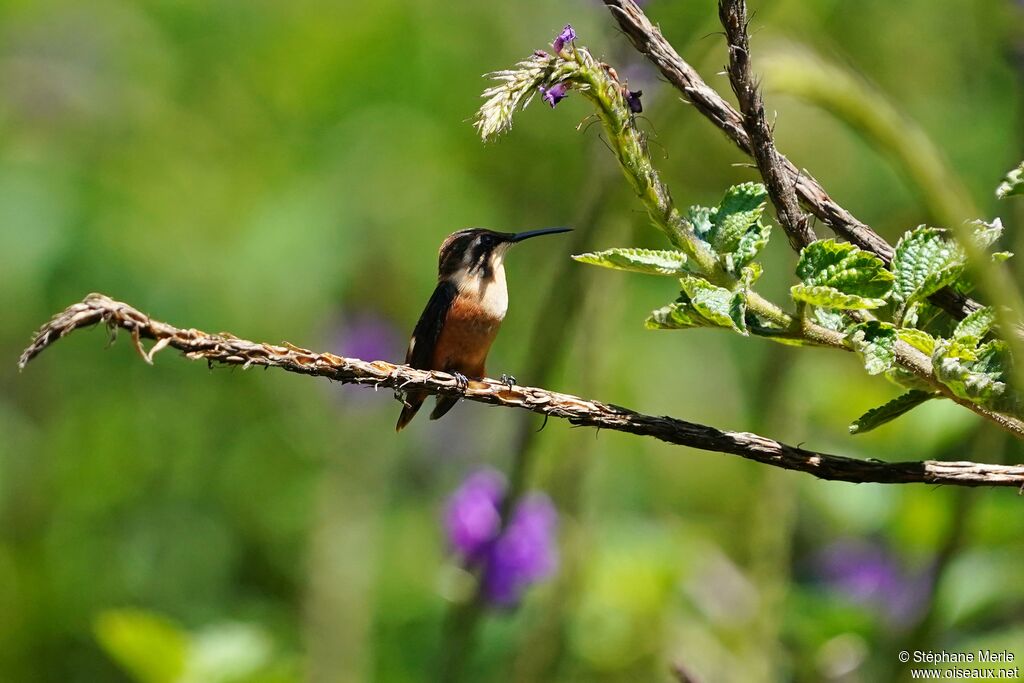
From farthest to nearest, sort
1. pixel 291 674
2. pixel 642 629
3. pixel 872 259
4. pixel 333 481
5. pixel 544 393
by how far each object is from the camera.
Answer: pixel 333 481
pixel 642 629
pixel 291 674
pixel 544 393
pixel 872 259

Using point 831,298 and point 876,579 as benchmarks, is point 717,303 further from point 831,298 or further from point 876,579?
point 876,579

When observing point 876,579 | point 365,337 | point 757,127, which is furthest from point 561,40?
point 365,337

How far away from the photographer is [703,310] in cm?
104

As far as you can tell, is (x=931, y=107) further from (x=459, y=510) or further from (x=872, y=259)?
(x=872, y=259)

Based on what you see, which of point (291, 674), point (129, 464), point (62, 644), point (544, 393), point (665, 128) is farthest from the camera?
point (129, 464)

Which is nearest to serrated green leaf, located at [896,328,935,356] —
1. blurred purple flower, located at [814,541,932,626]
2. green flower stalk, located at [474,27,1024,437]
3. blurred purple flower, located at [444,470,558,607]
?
green flower stalk, located at [474,27,1024,437]

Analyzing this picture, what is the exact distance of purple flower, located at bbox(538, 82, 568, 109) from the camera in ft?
3.41

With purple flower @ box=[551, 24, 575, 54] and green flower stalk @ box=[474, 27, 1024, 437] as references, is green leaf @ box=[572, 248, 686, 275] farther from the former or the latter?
purple flower @ box=[551, 24, 575, 54]

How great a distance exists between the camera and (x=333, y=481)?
15.1ft

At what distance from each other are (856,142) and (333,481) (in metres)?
3.03

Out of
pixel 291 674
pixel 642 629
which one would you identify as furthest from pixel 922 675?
pixel 291 674

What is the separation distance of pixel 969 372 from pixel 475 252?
8.30 ft

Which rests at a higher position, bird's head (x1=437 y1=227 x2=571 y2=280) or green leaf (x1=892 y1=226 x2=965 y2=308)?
bird's head (x1=437 y1=227 x2=571 y2=280)

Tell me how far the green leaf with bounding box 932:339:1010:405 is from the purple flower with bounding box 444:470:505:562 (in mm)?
2065
